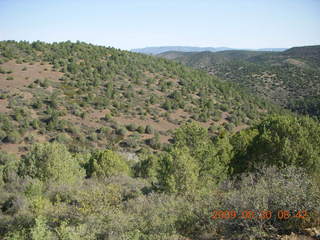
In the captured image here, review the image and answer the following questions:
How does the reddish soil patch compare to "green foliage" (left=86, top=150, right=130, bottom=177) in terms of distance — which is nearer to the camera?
"green foliage" (left=86, top=150, right=130, bottom=177)

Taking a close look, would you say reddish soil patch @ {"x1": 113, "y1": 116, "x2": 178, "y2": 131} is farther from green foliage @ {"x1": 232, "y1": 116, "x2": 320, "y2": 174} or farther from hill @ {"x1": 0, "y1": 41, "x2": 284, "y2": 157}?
green foliage @ {"x1": 232, "y1": 116, "x2": 320, "y2": 174}

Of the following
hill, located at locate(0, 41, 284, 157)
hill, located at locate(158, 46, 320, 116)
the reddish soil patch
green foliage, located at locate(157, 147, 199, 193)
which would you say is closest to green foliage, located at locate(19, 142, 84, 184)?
green foliage, located at locate(157, 147, 199, 193)

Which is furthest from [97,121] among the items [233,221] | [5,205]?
[233,221]

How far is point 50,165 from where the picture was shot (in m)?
15.7

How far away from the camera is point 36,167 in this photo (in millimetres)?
16016

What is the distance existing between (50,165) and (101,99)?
2965 centimetres

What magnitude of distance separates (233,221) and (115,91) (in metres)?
42.2

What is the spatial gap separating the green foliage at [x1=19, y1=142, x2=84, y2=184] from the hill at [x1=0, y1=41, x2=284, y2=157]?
52.7 feet

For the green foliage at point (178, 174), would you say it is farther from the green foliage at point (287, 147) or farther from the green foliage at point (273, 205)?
the green foliage at point (273, 205)

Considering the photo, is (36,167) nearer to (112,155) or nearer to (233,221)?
(112,155)

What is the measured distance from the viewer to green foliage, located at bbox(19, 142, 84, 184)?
15523 mm
